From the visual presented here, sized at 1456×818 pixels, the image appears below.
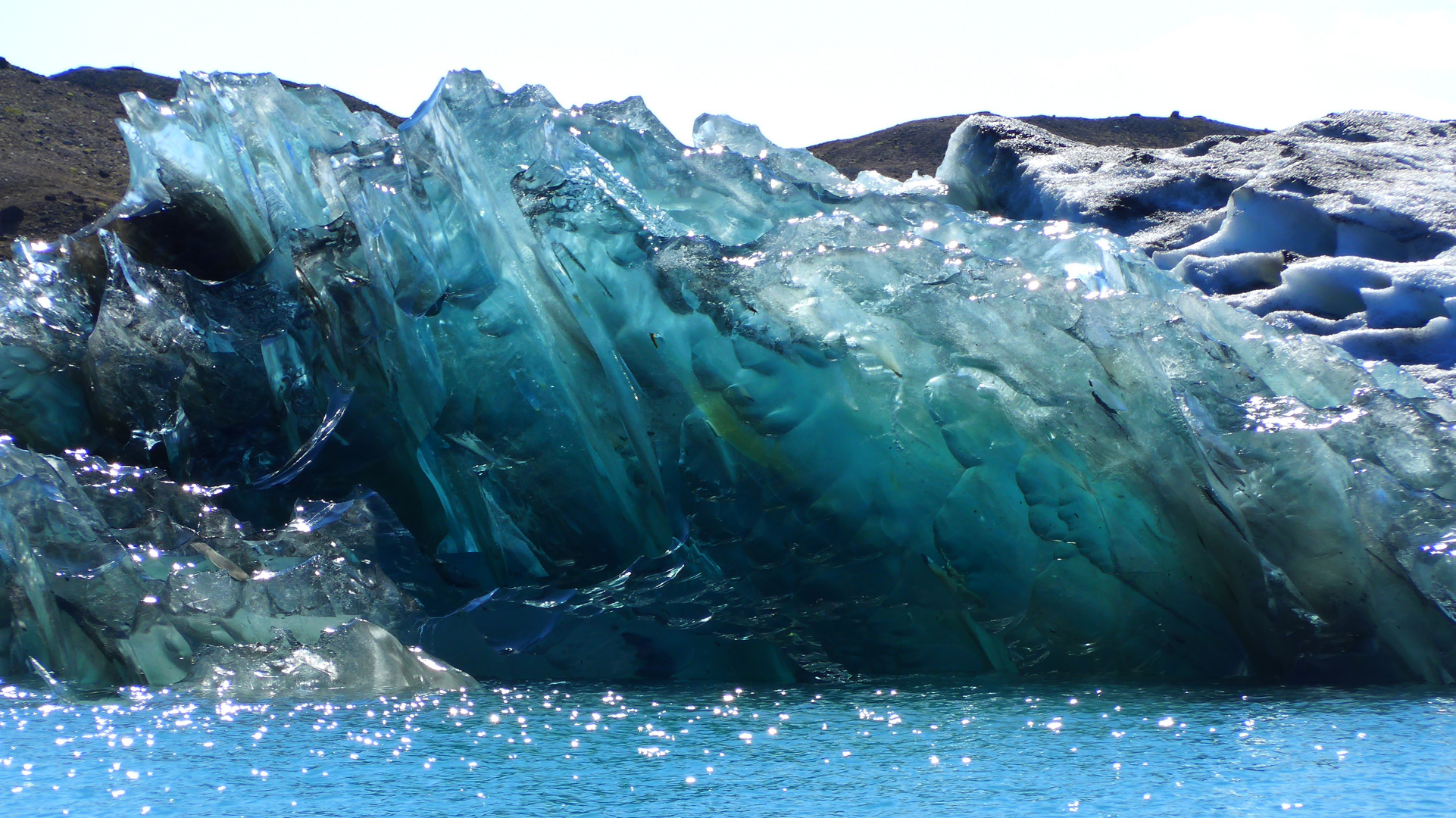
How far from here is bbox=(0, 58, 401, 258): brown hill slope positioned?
16125 mm

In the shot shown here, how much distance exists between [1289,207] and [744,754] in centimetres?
731

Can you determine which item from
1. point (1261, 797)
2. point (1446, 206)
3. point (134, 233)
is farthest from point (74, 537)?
point (1446, 206)

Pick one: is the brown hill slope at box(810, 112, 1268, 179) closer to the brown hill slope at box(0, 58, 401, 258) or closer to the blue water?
the brown hill slope at box(0, 58, 401, 258)

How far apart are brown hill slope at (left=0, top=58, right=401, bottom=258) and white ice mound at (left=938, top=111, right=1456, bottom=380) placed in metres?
12.4

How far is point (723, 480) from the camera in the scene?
12.4 ft

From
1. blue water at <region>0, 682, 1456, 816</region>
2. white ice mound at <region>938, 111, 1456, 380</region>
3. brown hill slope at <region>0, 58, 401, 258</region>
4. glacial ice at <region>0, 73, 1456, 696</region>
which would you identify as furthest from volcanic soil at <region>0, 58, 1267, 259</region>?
blue water at <region>0, 682, 1456, 816</region>

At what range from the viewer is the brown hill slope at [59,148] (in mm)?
16125

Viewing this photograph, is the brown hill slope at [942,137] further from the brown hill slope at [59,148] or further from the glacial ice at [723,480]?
the glacial ice at [723,480]

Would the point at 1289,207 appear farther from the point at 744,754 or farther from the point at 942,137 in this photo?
the point at 942,137

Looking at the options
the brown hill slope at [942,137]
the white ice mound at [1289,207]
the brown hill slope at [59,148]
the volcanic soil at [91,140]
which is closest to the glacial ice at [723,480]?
the white ice mound at [1289,207]

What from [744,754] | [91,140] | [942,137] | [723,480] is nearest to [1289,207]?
[723,480]

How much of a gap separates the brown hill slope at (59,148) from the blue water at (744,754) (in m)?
14.2

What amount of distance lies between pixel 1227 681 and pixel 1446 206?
5.88 meters

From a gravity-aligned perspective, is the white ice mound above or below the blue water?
above
